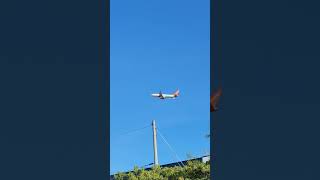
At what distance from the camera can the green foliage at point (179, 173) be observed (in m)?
→ 6.31

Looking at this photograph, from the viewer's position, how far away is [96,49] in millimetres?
1336

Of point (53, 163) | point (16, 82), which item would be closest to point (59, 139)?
point (53, 163)
